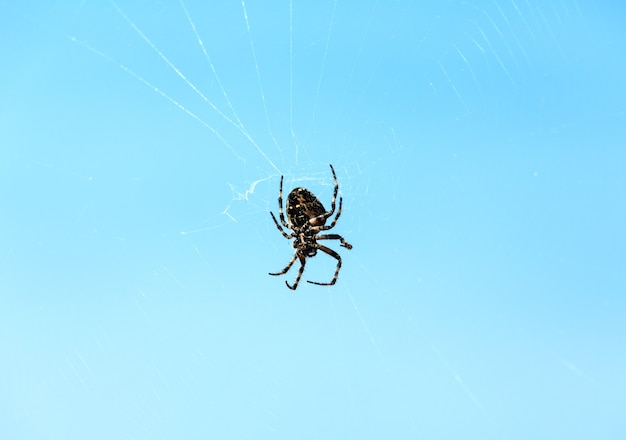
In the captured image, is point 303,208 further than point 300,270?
No

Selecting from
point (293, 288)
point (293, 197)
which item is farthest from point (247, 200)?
point (293, 288)

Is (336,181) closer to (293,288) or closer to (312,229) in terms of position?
(312,229)

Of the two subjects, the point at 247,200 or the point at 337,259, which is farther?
the point at 337,259

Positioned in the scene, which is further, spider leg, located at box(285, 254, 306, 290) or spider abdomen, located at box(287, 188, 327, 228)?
spider leg, located at box(285, 254, 306, 290)

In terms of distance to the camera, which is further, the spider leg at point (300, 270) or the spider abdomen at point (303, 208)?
the spider leg at point (300, 270)
